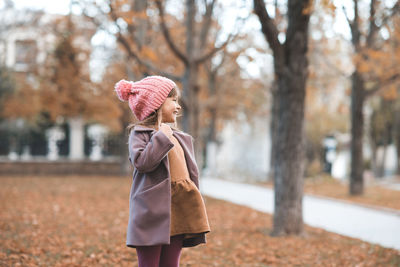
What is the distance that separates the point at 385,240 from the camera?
7305mm

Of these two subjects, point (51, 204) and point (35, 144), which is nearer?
point (51, 204)

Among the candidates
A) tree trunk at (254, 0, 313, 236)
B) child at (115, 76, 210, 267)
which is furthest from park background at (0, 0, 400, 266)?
child at (115, 76, 210, 267)

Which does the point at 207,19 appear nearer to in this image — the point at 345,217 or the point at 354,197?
the point at 345,217

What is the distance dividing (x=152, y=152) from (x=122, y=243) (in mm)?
3744

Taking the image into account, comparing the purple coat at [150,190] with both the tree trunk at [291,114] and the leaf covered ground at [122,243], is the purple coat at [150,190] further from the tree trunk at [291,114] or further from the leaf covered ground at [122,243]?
the tree trunk at [291,114]

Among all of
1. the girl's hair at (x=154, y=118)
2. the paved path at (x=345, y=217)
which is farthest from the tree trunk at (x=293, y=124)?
the girl's hair at (x=154, y=118)

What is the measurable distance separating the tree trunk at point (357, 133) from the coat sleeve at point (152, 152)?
11729 millimetres

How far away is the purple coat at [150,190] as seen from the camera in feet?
9.52

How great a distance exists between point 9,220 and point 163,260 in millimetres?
5545

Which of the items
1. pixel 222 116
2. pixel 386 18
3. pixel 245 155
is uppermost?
pixel 386 18

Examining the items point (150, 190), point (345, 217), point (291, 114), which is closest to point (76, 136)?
point (345, 217)

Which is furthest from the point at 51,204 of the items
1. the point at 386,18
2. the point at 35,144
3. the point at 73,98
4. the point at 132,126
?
the point at 35,144

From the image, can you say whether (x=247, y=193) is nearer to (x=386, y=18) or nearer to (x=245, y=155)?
(x=386, y=18)

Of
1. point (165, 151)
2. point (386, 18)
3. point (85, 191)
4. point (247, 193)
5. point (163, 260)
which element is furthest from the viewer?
point (247, 193)
